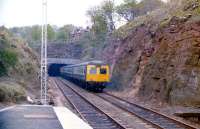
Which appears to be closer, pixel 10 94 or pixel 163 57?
pixel 10 94

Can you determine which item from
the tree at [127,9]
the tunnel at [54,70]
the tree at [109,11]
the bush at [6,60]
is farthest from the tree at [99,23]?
the bush at [6,60]

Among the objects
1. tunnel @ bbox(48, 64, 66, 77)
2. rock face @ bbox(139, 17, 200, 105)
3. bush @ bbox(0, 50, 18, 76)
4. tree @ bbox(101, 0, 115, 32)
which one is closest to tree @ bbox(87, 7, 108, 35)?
tree @ bbox(101, 0, 115, 32)

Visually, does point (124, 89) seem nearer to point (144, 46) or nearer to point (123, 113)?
point (144, 46)

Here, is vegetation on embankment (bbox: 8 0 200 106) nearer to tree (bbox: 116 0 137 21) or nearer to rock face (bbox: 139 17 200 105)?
rock face (bbox: 139 17 200 105)

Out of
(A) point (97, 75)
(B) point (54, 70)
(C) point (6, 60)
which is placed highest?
(C) point (6, 60)

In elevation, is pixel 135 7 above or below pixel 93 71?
above

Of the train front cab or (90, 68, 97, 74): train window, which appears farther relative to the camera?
(90, 68, 97, 74): train window

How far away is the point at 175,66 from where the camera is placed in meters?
27.6

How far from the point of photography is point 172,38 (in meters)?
30.1

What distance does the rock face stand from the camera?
24469 mm

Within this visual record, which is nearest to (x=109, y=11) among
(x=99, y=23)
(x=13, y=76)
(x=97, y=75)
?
(x=99, y=23)

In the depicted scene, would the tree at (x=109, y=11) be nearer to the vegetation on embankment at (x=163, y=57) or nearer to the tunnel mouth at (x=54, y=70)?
the vegetation on embankment at (x=163, y=57)

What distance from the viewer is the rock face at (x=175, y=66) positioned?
24.5 meters

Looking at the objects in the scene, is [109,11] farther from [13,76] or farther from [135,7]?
[13,76]
